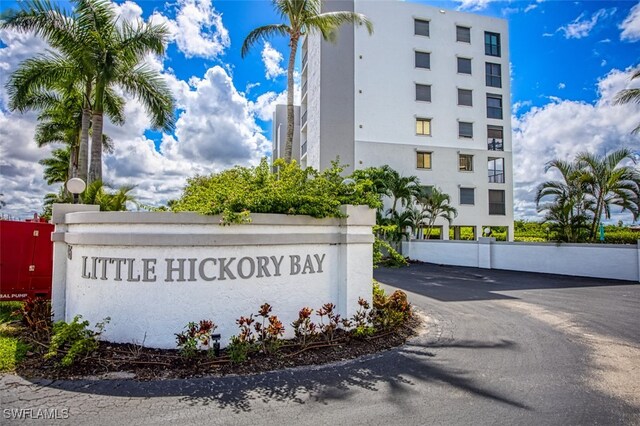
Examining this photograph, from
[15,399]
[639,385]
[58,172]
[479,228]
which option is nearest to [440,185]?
[479,228]

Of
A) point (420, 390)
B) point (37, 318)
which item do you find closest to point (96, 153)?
point (37, 318)

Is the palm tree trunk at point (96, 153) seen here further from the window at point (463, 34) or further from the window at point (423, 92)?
the window at point (463, 34)

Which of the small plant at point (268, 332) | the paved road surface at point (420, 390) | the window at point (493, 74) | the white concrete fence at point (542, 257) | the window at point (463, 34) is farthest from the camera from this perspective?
the window at point (493, 74)

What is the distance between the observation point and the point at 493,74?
30.9 metres

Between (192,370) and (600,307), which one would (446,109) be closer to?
(600,307)

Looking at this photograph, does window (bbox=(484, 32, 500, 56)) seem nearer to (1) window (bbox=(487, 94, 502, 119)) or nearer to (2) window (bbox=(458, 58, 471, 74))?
(2) window (bbox=(458, 58, 471, 74))

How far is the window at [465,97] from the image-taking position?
29.8m

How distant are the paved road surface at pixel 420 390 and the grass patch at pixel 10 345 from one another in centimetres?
66

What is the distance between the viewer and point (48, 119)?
22.5 metres

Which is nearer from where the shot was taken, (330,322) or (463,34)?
(330,322)

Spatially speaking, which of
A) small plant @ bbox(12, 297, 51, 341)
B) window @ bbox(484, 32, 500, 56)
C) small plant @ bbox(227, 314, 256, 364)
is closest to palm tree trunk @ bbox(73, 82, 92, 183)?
small plant @ bbox(12, 297, 51, 341)

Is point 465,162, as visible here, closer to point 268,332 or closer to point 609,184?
point 609,184

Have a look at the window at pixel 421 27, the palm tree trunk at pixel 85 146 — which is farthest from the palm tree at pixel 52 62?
the window at pixel 421 27

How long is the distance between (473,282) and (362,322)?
32.2ft
